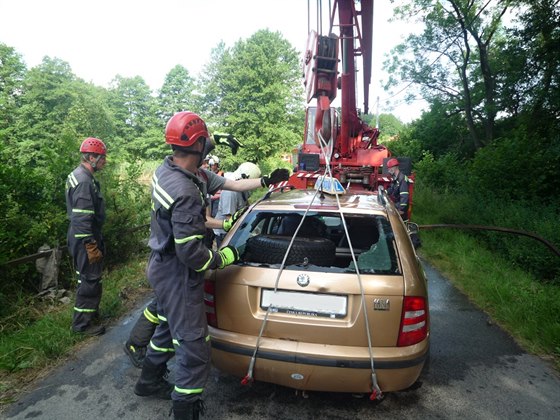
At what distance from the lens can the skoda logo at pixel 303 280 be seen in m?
2.34

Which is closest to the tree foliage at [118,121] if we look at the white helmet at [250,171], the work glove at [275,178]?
the white helmet at [250,171]

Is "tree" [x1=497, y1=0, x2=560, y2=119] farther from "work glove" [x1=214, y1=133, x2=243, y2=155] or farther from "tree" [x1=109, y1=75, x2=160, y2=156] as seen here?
"tree" [x1=109, y1=75, x2=160, y2=156]

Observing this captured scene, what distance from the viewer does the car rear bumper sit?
2248 millimetres

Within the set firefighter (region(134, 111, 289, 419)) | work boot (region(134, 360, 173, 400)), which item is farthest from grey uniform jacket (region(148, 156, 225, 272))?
work boot (region(134, 360, 173, 400))

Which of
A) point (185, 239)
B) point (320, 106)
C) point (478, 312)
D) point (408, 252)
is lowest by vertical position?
point (478, 312)

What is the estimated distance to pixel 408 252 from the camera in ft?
8.39

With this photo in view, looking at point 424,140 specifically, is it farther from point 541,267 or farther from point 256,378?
point 256,378

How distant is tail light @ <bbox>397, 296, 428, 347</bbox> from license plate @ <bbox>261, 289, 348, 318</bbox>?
1.19ft

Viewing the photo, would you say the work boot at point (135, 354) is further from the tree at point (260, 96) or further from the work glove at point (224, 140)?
the tree at point (260, 96)

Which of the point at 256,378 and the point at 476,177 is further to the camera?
the point at 476,177

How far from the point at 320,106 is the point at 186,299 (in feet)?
15.7

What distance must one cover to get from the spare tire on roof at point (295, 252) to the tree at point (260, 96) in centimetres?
3087

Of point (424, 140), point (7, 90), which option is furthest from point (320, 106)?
point (7, 90)

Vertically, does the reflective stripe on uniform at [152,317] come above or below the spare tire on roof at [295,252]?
below
